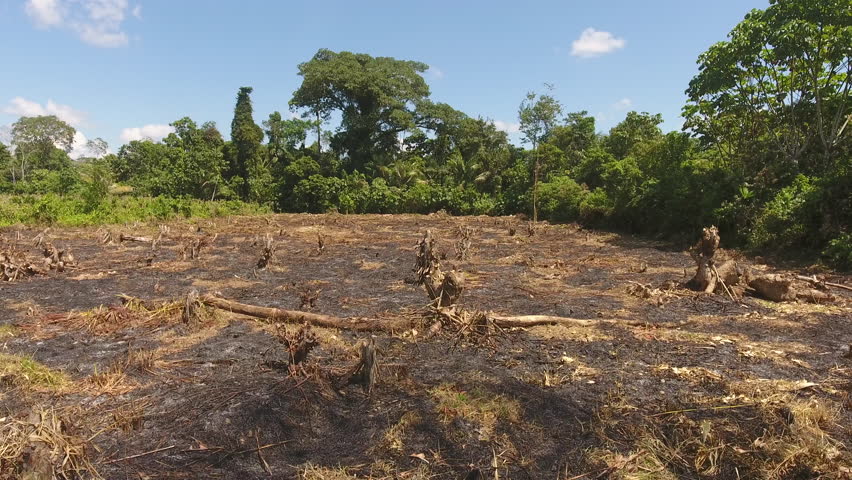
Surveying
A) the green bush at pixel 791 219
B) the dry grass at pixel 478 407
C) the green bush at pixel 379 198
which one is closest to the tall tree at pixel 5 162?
the green bush at pixel 379 198

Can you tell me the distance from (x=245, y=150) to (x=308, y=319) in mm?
32061

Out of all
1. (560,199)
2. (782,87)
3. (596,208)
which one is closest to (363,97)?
(560,199)

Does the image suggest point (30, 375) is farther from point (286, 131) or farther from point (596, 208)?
point (286, 131)

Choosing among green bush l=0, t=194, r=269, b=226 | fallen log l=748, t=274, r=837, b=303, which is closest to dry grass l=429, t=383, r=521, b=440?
fallen log l=748, t=274, r=837, b=303

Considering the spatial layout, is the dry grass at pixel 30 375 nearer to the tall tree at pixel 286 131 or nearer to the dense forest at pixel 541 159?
the dense forest at pixel 541 159

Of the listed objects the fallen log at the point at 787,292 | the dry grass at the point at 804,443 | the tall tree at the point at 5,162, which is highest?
the tall tree at the point at 5,162

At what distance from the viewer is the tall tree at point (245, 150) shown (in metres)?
35.2

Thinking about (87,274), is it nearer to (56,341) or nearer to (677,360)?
(56,341)

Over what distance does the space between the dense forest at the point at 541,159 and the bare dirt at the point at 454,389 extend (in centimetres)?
785

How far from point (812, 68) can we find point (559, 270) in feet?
29.7

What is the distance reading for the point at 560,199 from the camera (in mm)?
25328

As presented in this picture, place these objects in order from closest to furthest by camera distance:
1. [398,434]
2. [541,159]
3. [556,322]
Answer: [398,434], [556,322], [541,159]

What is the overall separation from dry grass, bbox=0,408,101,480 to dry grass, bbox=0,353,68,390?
1.54 metres

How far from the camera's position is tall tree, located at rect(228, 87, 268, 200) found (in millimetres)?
35188
